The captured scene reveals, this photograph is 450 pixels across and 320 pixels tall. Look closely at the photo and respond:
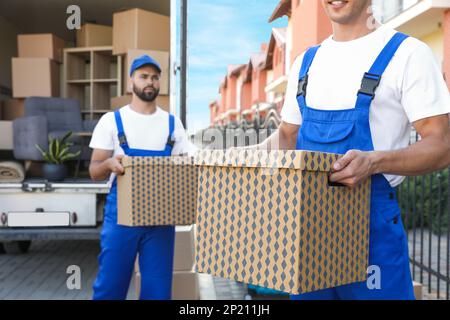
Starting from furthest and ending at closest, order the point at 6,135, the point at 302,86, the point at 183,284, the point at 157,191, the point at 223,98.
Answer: the point at 223,98 < the point at 6,135 < the point at 183,284 < the point at 157,191 < the point at 302,86

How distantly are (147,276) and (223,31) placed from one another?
162 cm

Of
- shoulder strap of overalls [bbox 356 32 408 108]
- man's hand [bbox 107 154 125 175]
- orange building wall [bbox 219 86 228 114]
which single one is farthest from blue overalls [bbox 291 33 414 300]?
orange building wall [bbox 219 86 228 114]

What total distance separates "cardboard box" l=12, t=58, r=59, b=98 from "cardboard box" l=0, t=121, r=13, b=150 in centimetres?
87

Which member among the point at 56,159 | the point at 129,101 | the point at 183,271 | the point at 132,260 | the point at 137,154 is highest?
the point at 129,101

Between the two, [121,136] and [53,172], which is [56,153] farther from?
[121,136]

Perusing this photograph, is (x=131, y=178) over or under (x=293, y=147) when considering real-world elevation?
under

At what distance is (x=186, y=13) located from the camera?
3947 mm

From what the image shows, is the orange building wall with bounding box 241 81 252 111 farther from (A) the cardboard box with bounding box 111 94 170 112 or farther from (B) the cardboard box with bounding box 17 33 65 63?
(A) the cardboard box with bounding box 111 94 170 112

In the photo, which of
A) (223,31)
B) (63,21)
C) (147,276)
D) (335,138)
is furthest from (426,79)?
(63,21)

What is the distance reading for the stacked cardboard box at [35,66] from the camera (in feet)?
20.9

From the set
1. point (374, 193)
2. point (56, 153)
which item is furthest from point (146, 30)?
point (374, 193)

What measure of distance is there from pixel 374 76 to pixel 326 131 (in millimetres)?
208

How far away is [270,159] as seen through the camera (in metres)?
1.30

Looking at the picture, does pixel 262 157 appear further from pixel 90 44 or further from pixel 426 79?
pixel 90 44
